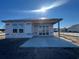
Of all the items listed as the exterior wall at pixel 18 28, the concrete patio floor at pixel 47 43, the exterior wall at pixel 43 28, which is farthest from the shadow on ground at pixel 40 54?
the exterior wall at pixel 43 28

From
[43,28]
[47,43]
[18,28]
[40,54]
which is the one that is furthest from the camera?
[43,28]

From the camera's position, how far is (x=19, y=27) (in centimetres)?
2089

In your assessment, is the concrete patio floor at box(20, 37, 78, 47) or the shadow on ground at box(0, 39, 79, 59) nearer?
the shadow on ground at box(0, 39, 79, 59)

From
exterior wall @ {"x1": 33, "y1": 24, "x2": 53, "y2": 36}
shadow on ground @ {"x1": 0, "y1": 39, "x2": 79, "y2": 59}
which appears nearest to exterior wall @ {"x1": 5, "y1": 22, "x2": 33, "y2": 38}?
exterior wall @ {"x1": 33, "y1": 24, "x2": 53, "y2": 36}

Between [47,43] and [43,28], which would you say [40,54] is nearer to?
[47,43]

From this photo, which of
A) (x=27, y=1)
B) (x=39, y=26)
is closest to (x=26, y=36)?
(x=39, y=26)

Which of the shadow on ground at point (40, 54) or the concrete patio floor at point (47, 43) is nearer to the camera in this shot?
the shadow on ground at point (40, 54)

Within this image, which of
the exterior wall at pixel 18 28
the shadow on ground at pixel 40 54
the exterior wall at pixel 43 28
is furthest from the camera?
the exterior wall at pixel 43 28

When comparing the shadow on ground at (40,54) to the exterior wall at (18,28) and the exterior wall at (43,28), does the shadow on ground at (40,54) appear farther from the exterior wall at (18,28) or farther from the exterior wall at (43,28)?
the exterior wall at (43,28)

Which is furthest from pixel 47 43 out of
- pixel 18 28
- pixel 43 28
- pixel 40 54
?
pixel 43 28

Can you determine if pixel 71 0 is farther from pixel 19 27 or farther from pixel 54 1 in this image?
pixel 19 27

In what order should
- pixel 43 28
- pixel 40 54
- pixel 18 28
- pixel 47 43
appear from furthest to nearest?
1. pixel 43 28
2. pixel 18 28
3. pixel 47 43
4. pixel 40 54

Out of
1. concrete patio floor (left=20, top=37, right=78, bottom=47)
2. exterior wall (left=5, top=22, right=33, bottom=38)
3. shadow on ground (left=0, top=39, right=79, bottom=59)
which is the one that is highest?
exterior wall (left=5, top=22, right=33, bottom=38)

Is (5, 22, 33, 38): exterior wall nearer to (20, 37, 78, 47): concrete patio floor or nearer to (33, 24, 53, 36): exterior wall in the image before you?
(33, 24, 53, 36): exterior wall
